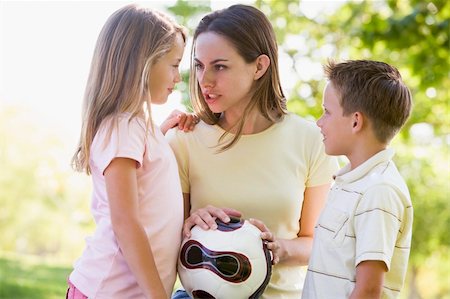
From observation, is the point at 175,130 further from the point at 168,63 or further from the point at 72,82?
the point at 72,82

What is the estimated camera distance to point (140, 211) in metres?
2.69

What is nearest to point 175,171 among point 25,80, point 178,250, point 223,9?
point 178,250

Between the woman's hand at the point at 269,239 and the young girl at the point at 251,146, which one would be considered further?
the young girl at the point at 251,146

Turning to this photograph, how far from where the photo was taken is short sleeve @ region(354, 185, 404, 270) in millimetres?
2373

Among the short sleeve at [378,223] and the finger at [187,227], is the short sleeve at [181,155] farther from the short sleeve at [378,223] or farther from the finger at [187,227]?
the short sleeve at [378,223]

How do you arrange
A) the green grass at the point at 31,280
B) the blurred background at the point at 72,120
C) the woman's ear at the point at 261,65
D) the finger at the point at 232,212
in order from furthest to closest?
the blurred background at the point at 72,120 → the green grass at the point at 31,280 → the woman's ear at the point at 261,65 → the finger at the point at 232,212

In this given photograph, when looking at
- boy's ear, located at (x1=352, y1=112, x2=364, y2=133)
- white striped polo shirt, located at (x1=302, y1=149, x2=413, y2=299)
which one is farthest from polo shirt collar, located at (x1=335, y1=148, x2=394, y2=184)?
boy's ear, located at (x1=352, y1=112, x2=364, y2=133)

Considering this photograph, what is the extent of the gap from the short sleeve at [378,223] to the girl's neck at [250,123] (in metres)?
0.79

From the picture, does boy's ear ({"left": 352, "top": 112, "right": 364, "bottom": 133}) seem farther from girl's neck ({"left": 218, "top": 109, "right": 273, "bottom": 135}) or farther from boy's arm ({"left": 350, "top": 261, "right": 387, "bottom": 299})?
girl's neck ({"left": 218, "top": 109, "right": 273, "bottom": 135})

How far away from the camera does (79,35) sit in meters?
13.0

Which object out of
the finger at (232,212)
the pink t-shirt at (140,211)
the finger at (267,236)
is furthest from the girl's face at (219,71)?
the finger at (267,236)

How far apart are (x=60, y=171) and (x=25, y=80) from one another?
6.41ft

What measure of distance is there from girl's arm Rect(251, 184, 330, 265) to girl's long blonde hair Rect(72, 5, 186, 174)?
0.61m

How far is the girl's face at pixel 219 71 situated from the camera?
2.95 metres
